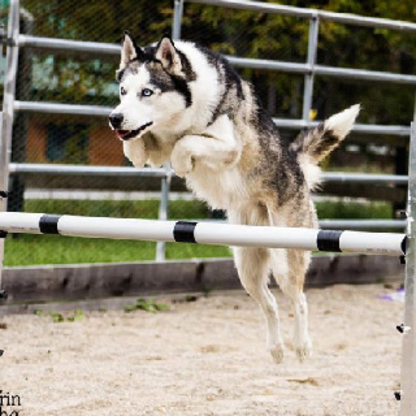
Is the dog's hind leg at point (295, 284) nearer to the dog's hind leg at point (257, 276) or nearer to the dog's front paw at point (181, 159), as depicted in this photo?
the dog's hind leg at point (257, 276)

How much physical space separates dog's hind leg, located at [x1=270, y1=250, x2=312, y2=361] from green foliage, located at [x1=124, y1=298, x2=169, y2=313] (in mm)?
2503

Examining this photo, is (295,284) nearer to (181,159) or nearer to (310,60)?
(181,159)

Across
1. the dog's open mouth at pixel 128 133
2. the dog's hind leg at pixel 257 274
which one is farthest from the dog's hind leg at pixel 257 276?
the dog's open mouth at pixel 128 133

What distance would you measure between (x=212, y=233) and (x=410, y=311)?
75cm

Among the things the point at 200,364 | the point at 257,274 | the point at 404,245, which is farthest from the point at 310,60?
the point at 404,245

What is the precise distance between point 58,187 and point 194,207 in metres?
1.33

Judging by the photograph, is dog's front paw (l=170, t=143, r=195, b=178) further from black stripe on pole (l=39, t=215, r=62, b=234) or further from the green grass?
the green grass

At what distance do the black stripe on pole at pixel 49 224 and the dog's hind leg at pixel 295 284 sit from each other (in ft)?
5.18

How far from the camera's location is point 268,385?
5109 millimetres

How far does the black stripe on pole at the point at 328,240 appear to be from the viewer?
3291mm

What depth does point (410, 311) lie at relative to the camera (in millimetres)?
3104

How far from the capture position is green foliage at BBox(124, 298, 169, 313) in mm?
7398

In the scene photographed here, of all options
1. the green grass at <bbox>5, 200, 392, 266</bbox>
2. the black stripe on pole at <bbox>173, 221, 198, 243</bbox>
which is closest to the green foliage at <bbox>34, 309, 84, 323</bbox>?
the green grass at <bbox>5, 200, 392, 266</bbox>

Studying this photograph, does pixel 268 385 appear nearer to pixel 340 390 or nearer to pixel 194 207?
pixel 340 390
